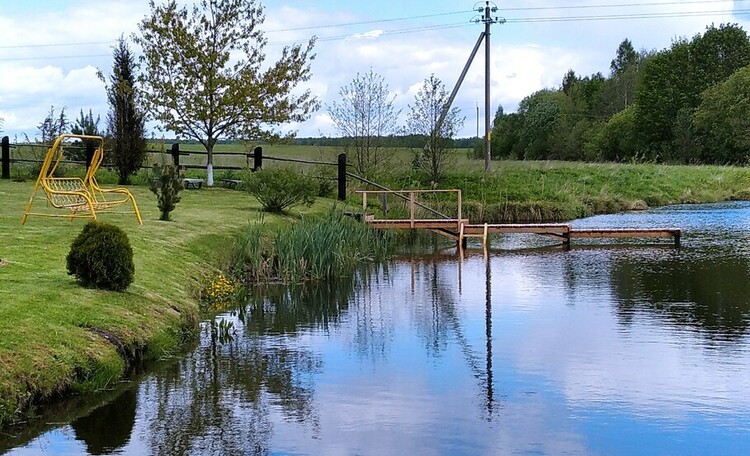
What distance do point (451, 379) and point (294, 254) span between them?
260 inches

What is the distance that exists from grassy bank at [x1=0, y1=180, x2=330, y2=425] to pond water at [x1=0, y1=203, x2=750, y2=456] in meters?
0.29

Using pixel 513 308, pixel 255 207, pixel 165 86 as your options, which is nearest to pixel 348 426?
pixel 513 308

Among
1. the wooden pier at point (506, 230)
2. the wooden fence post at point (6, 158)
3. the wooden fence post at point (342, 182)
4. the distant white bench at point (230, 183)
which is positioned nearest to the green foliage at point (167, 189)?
the wooden pier at point (506, 230)

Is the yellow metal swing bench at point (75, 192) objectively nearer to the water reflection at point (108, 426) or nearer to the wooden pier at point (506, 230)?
the water reflection at point (108, 426)

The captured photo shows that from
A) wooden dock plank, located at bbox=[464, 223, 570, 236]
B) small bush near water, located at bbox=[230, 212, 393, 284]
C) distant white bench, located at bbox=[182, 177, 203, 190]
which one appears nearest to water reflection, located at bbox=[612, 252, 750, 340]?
wooden dock plank, located at bbox=[464, 223, 570, 236]

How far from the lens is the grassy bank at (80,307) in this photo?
6891mm

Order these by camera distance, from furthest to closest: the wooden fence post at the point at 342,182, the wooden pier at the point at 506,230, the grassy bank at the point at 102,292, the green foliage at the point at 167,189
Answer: the wooden fence post at the point at 342,182
the wooden pier at the point at 506,230
the green foliage at the point at 167,189
the grassy bank at the point at 102,292

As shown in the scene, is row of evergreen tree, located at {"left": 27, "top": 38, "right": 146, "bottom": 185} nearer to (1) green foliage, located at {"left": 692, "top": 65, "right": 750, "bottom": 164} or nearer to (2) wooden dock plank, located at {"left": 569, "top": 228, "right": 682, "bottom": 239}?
(2) wooden dock plank, located at {"left": 569, "top": 228, "right": 682, "bottom": 239}

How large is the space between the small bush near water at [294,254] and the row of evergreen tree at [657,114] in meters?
30.1

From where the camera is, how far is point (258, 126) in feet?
84.7

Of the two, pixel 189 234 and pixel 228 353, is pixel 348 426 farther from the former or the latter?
pixel 189 234

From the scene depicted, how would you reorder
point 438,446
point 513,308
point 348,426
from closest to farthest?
1. point 438,446
2. point 348,426
3. point 513,308

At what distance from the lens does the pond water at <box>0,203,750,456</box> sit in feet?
21.2

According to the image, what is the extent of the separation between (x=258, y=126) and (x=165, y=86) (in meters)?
2.83
